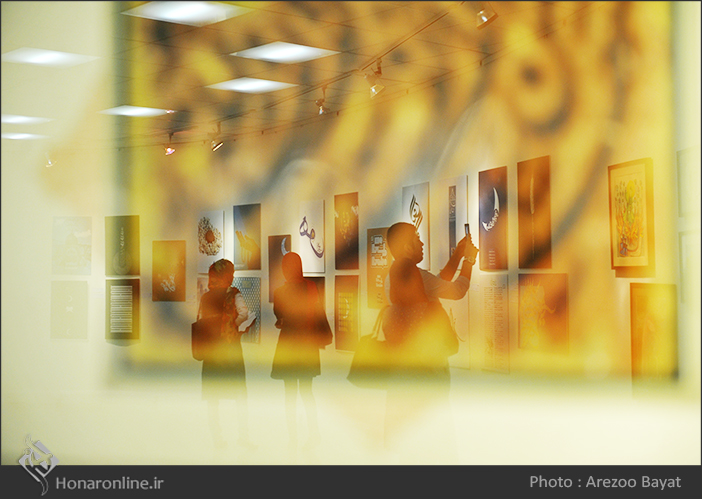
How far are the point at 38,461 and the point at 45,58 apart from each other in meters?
3.20

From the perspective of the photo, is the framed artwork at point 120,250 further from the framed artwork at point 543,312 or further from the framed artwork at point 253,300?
the framed artwork at point 543,312

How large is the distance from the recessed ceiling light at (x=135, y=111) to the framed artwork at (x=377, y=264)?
8.41ft

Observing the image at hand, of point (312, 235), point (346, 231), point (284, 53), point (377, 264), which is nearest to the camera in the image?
point (284, 53)

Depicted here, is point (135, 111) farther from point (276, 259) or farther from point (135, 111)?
point (276, 259)

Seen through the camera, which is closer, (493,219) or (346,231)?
(493,219)

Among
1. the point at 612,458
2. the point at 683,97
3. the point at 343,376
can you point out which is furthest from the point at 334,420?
the point at 683,97

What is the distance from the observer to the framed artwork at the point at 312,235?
7.39 meters

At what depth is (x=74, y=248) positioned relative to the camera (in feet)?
29.2

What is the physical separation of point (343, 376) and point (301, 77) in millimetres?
2955

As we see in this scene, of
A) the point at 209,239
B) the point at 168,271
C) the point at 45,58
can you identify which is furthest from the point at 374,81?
the point at 168,271

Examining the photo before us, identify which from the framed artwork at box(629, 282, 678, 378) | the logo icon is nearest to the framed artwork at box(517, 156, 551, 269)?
the framed artwork at box(629, 282, 678, 378)

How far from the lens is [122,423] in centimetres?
700

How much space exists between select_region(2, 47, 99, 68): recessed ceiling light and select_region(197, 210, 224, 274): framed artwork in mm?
2826

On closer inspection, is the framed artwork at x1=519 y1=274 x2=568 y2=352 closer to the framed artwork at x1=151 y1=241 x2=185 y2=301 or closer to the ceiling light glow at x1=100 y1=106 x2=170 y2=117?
the ceiling light glow at x1=100 y1=106 x2=170 y2=117
